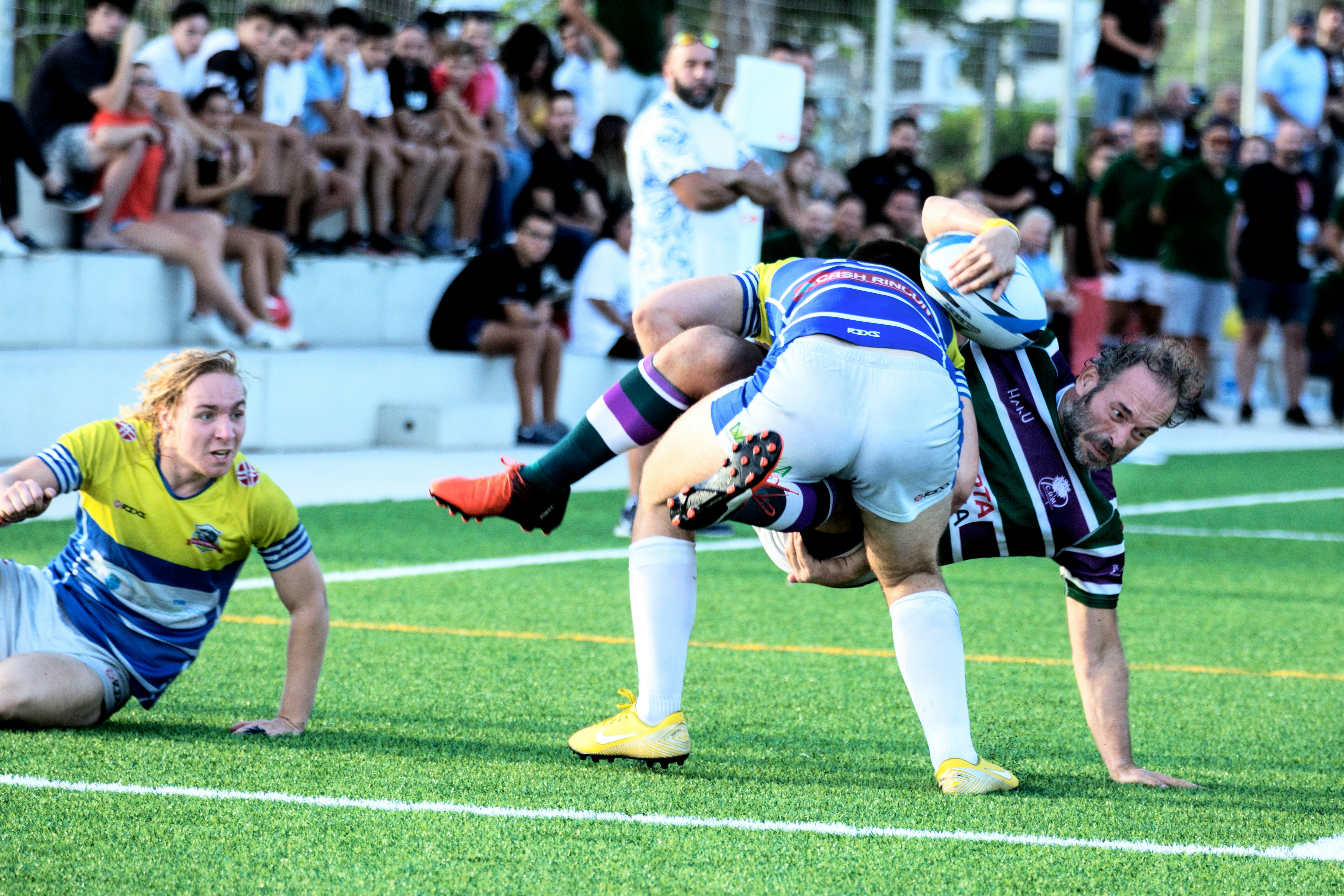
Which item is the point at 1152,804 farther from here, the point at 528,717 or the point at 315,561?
the point at 315,561

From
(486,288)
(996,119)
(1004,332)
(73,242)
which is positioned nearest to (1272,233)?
(486,288)

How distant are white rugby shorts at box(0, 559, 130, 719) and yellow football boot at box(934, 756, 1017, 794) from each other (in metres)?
2.06

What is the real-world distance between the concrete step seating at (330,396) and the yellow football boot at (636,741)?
571cm

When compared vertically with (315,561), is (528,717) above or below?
below

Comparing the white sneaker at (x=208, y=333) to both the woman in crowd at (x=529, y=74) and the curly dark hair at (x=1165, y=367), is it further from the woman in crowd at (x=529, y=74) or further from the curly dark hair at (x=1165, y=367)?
the curly dark hair at (x=1165, y=367)

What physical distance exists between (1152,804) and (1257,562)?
4.76m

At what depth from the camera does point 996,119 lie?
132 ft

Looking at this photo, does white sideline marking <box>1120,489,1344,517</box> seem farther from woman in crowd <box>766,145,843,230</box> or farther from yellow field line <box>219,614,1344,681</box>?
yellow field line <box>219,614,1344,681</box>

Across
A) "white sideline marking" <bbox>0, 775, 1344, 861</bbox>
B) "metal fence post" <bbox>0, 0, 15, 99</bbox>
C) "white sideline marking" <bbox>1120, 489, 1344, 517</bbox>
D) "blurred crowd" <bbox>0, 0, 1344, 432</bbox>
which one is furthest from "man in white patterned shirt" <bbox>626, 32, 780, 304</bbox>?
"metal fence post" <bbox>0, 0, 15, 99</bbox>

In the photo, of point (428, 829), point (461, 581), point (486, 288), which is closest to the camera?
point (428, 829)

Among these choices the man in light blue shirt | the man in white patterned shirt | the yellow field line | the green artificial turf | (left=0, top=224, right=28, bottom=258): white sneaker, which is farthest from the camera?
the man in light blue shirt

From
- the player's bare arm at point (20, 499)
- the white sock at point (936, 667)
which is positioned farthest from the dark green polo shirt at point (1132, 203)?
the player's bare arm at point (20, 499)

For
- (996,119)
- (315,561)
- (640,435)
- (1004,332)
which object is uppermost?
(996,119)

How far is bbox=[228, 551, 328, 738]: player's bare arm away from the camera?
4301mm
